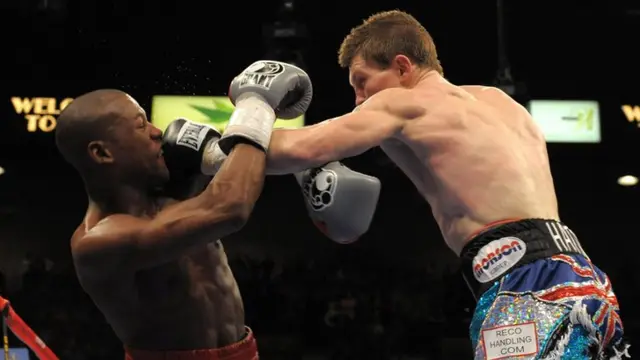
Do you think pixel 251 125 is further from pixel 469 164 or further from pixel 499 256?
pixel 499 256

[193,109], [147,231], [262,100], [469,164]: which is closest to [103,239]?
[147,231]

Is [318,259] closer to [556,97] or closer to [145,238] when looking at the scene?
[556,97]

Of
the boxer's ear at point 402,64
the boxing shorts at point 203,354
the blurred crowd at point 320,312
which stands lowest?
the blurred crowd at point 320,312

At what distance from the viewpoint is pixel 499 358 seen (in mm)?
1647

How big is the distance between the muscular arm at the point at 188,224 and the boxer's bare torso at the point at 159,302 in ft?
0.13

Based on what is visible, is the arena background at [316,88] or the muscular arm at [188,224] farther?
the arena background at [316,88]

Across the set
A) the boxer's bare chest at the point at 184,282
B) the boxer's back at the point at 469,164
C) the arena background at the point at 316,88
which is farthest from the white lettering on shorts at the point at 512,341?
the arena background at the point at 316,88

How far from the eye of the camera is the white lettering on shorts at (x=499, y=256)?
1.74 meters

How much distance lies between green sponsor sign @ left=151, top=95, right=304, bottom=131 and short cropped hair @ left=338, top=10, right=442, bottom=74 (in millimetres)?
4832

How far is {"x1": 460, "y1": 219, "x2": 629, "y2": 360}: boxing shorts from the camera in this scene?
5.38 ft

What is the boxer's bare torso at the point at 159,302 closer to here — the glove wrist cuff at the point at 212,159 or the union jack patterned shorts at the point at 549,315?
the glove wrist cuff at the point at 212,159

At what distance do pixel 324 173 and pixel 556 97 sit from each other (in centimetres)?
609

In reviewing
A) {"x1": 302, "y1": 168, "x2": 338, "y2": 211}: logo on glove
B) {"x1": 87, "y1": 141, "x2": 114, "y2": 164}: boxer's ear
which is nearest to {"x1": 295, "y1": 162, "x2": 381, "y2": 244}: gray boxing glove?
{"x1": 302, "y1": 168, "x2": 338, "y2": 211}: logo on glove

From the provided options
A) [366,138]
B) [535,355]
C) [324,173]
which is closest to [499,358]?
[535,355]
